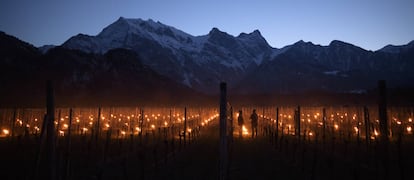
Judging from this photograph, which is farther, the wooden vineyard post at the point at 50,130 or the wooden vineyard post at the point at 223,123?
the wooden vineyard post at the point at 50,130

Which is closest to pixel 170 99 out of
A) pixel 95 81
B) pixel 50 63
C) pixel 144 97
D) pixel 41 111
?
pixel 144 97

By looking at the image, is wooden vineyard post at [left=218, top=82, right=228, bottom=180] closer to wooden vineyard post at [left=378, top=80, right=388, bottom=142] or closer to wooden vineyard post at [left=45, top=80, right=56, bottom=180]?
wooden vineyard post at [left=378, top=80, right=388, bottom=142]

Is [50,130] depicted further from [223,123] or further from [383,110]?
[383,110]

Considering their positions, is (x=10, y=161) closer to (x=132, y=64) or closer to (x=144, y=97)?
(x=144, y=97)

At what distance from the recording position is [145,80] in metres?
128

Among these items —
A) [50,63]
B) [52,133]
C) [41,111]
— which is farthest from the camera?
[50,63]

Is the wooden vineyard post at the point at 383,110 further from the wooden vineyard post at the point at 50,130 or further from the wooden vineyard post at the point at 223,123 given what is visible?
the wooden vineyard post at the point at 50,130

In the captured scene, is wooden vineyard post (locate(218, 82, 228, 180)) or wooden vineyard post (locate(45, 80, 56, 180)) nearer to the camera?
wooden vineyard post (locate(218, 82, 228, 180))

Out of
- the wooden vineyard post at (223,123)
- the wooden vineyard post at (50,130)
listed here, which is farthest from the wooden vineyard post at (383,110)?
the wooden vineyard post at (50,130)

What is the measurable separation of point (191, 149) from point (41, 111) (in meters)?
27.3

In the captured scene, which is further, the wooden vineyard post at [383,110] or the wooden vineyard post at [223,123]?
the wooden vineyard post at [383,110]

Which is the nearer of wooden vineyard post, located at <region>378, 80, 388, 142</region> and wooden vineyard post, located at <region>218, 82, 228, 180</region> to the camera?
wooden vineyard post, located at <region>218, 82, 228, 180</region>

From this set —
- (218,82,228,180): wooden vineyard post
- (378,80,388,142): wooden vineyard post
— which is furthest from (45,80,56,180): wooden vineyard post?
(378,80,388,142): wooden vineyard post

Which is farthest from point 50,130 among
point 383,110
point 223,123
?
point 383,110
